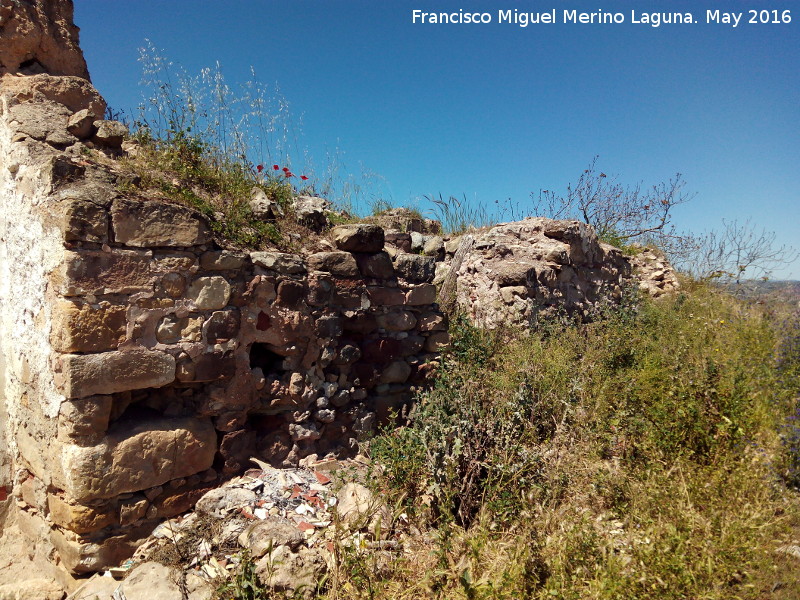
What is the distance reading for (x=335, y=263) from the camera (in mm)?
3750

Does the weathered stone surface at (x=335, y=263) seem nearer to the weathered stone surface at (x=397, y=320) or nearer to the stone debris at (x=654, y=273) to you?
the weathered stone surface at (x=397, y=320)

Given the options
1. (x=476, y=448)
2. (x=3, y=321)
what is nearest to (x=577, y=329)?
(x=476, y=448)

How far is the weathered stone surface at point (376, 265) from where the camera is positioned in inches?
156

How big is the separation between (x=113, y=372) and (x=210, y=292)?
0.69 m

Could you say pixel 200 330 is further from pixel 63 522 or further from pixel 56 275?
pixel 63 522

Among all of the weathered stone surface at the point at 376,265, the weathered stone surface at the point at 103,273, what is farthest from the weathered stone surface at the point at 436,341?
the weathered stone surface at the point at 103,273

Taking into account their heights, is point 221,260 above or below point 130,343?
above

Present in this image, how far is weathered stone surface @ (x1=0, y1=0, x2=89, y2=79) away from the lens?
131 inches

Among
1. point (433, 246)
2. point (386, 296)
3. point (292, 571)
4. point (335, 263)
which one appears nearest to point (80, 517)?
point (292, 571)

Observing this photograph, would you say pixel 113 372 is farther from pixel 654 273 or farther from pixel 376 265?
pixel 654 273

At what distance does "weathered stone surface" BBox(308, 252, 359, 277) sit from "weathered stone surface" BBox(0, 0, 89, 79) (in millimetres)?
2223

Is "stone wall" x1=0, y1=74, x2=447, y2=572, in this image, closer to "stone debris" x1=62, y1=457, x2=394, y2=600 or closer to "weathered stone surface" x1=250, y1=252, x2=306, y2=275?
"weathered stone surface" x1=250, y1=252, x2=306, y2=275

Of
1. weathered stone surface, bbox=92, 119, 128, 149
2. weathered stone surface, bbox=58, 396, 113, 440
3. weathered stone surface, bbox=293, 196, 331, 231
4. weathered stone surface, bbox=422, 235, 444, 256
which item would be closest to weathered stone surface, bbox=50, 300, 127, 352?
weathered stone surface, bbox=58, 396, 113, 440

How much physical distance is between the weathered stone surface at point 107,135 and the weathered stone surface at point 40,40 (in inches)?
26.5
